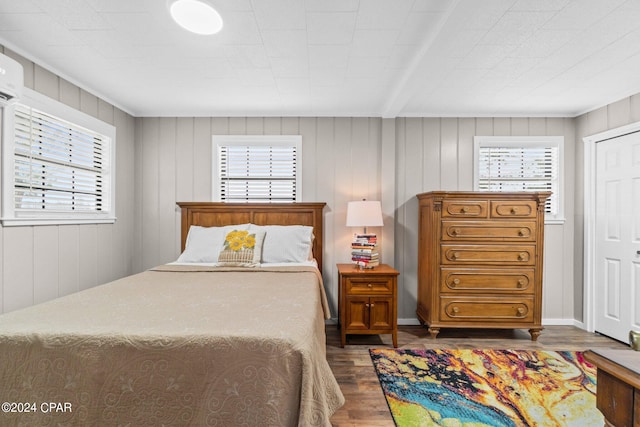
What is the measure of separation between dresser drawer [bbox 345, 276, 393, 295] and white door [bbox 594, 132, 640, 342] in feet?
7.55

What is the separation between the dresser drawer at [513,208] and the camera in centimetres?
326

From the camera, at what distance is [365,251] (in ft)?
11.1

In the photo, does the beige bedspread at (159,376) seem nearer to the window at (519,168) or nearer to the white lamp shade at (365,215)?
the white lamp shade at (365,215)

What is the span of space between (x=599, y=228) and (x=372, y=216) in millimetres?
2420

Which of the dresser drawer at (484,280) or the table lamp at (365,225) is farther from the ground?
the table lamp at (365,225)

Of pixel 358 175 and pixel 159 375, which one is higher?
pixel 358 175

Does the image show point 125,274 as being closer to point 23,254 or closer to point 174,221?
point 174,221

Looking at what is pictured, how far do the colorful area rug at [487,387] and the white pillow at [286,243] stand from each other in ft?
3.64

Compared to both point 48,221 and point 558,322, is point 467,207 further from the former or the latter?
point 48,221

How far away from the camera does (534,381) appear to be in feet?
8.05

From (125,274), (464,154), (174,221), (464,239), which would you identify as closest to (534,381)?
(464,239)

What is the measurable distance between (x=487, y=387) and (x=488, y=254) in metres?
1.33

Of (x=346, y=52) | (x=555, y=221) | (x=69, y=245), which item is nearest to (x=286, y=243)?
(x=346, y=52)

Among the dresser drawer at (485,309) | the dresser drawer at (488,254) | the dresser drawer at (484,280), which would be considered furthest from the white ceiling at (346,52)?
the dresser drawer at (485,309)
